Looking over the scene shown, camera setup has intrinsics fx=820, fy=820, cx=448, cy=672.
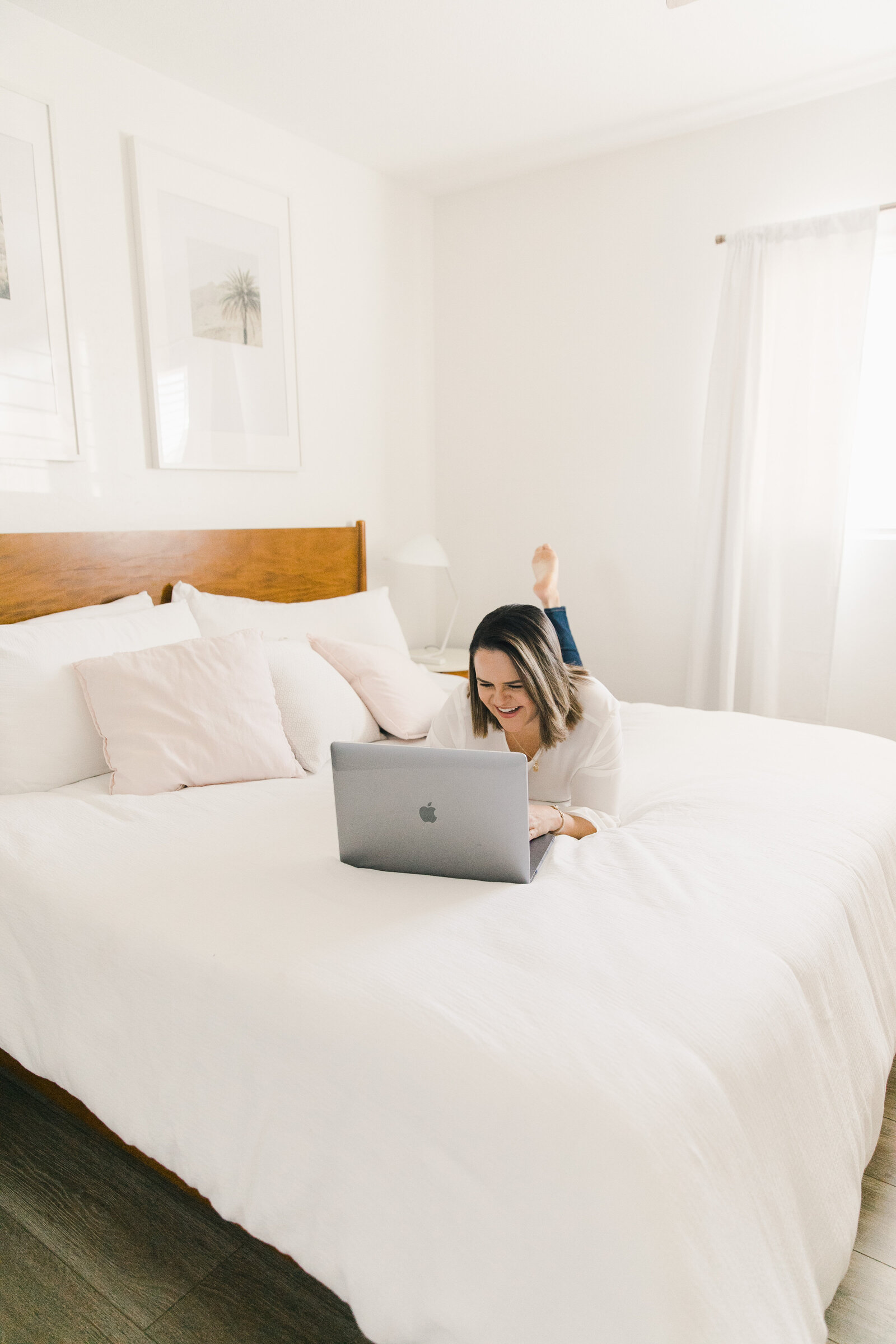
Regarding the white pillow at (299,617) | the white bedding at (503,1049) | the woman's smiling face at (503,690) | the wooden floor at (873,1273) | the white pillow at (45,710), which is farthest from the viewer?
the white pillow at (299,617)

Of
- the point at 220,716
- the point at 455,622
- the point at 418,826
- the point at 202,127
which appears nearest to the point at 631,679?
the point at 455,622

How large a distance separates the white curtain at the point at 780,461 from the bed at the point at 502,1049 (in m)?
1.43

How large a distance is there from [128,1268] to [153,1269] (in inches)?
1.6

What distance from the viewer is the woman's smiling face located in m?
1.62

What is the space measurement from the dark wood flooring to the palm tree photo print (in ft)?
7.75

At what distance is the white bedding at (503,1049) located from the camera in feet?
2.82

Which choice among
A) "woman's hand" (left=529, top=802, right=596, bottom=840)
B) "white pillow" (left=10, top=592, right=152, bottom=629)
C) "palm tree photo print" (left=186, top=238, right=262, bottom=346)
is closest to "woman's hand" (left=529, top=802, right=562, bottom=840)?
"woman's hand" (left=529, top=802, right=596, bottom=840)

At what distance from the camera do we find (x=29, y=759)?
1878 millimetres

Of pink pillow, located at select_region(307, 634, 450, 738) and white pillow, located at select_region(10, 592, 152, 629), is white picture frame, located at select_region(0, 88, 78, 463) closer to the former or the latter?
white pillow, located at select_region(10, 592, 152, 629)

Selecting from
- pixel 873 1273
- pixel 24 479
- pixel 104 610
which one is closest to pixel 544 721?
pixel 873 1273

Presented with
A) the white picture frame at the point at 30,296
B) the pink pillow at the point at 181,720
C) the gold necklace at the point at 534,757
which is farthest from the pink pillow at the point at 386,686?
the white picture frame at the point at 30,296

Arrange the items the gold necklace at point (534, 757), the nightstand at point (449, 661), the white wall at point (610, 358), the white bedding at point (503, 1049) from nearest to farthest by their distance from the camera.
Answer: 1. the white bedding at point (503, 1049)
2. the gold necklace at point (534, 757)
3. the white wall at point (610, 358)
4. the nightstand at point (449, 661)

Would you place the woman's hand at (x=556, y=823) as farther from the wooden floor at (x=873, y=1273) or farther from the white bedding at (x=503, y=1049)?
the wooden floor at (x=873, y=1273)

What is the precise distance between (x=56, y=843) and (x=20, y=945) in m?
0.21
